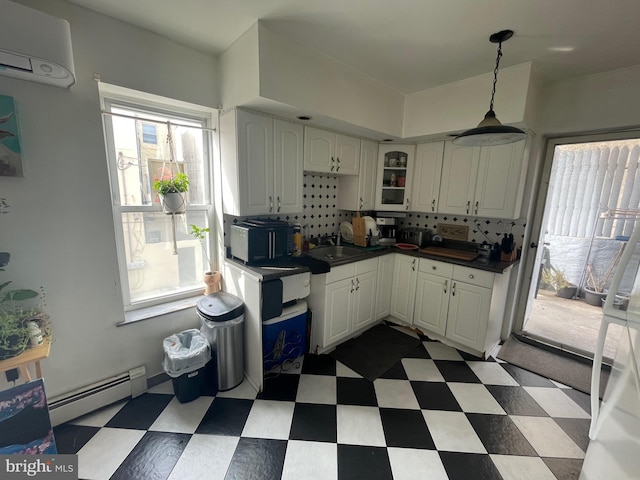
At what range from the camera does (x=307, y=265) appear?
84.0 inches

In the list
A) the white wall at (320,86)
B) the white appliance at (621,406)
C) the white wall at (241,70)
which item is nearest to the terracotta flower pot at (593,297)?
the white appliance at (621,406)

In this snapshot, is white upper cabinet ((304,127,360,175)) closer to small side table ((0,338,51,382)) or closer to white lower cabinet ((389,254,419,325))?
white lower cabinet ((389,254,419,325))

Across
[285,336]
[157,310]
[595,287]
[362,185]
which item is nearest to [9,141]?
[157,310]

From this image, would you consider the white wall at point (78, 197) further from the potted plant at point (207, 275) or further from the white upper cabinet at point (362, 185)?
the white upper cabinet at point (362, 185)

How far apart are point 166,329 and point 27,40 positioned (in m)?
1.80

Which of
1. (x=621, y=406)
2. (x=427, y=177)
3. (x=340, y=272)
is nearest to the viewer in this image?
(x=621, y=406)

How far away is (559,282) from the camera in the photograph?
2707mm

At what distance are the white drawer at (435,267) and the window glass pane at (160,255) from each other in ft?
6.79

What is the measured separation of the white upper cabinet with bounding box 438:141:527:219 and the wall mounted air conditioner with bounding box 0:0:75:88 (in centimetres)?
289

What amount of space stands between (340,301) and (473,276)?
1.19m

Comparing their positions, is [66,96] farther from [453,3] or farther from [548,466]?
[548,466]

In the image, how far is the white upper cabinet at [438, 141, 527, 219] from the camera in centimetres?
231

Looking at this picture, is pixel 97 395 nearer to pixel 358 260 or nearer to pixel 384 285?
pixel 358 260

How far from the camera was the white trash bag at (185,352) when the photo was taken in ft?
5.76
